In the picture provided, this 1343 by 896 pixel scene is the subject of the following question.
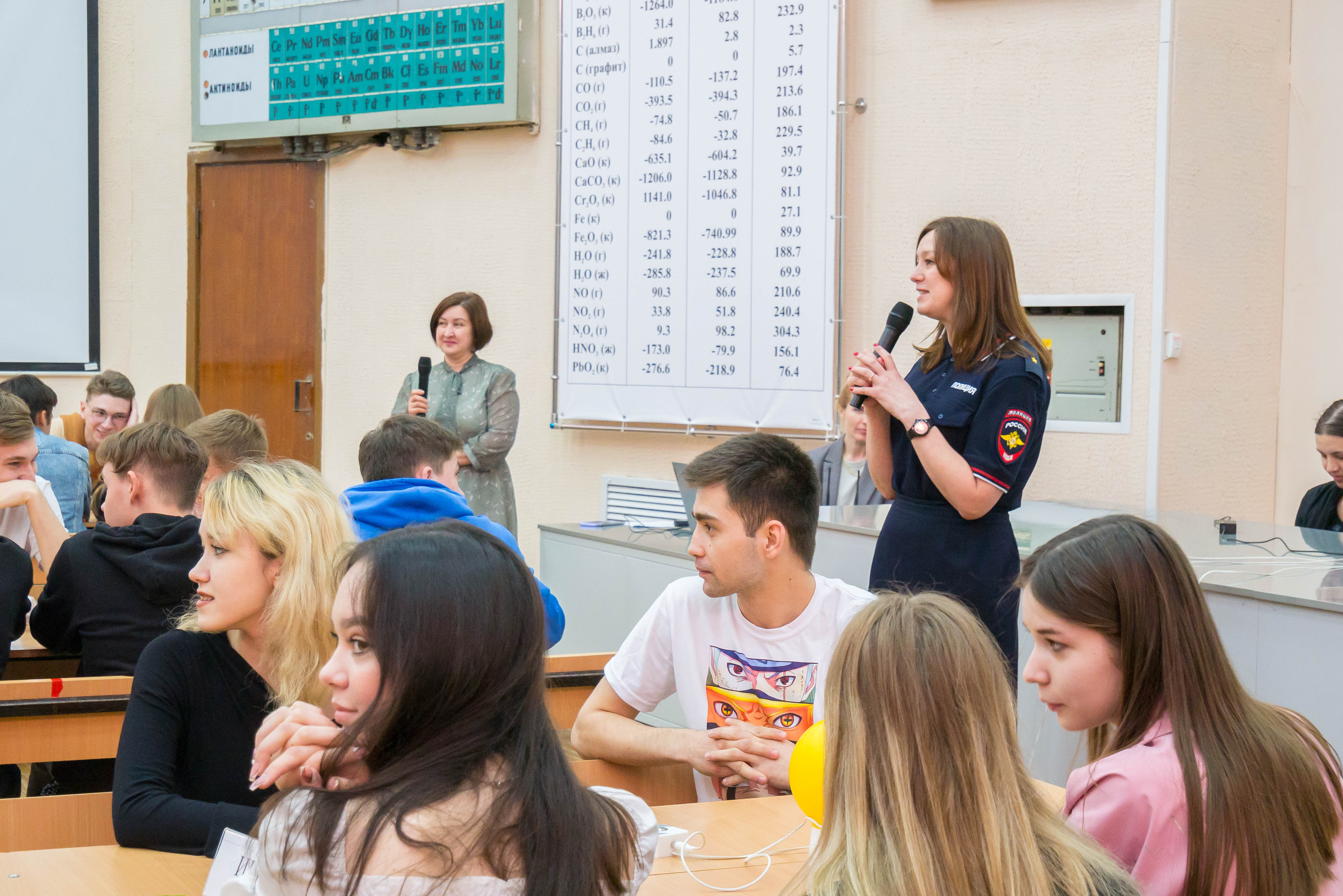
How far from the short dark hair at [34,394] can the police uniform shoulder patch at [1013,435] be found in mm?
3474

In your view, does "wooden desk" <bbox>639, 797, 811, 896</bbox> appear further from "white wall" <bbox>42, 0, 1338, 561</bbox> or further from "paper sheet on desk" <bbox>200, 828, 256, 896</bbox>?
"white wall" <bbox>42, 0, 1338, 561</bbox>

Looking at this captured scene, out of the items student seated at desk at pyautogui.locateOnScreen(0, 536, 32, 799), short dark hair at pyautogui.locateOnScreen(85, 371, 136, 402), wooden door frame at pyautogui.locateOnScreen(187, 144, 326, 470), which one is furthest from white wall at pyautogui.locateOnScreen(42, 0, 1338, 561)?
student seated at desk at pyautogui.locateOnScreen(0, 536, 32, 799)

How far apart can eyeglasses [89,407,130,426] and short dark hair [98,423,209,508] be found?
250 cm

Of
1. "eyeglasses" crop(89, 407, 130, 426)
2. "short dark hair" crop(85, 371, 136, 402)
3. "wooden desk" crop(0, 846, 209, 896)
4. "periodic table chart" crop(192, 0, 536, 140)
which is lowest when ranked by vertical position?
"wooden desk" crop(0, 846, 209, 896)

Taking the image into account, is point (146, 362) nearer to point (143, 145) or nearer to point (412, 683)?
point (143, 145)

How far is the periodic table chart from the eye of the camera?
5707mm

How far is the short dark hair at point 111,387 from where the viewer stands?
5023 millimetres

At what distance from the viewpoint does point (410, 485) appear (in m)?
2.62

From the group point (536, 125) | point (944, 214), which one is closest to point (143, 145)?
point (536, 125)

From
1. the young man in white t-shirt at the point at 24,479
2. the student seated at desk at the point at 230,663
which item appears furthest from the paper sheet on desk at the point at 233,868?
the young man in white t-shirt at the point at 24,479


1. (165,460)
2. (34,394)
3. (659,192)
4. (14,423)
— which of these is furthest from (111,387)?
(165,460)

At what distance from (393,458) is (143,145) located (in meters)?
5.25

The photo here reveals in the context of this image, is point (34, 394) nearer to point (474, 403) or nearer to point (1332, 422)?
point (474, 403)

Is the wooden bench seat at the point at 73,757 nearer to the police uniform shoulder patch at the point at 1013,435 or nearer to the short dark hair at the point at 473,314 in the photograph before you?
the police uniform shoulder patch at the point at 1013,435
